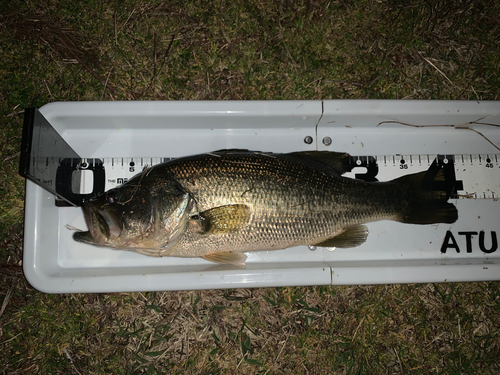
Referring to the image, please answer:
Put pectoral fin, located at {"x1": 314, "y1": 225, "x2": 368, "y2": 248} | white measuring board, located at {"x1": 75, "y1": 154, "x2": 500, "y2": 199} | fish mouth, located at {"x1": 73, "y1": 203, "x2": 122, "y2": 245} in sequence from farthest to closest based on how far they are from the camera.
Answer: white measuring board, located at {"x1": 75, "y1": 154, "x2": 500, "y2": 199}, pectoral fin, located at {"x1": 314, "y1": 225, "x2": 368, "y2": 248}, fish mouth, located at {"x1": 73, "y1": 203, "x2": 122, "y2": 245}

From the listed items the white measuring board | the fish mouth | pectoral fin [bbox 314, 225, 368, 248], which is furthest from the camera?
the white measuring board

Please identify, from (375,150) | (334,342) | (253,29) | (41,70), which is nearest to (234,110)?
(253,29)

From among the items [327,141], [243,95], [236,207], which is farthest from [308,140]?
[236,207]

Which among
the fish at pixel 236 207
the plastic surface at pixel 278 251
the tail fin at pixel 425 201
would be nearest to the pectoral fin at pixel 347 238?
the fish at pixel 236 207

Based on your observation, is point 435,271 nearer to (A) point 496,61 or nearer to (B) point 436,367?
(B) point 436,367

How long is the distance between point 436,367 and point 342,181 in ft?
6.40

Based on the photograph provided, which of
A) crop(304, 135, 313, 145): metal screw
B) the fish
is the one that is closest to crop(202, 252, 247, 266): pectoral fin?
the fish

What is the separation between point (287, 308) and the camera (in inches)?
113

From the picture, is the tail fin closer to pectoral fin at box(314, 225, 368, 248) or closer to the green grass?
pectoral fin at box(314, 225, 368, 248)

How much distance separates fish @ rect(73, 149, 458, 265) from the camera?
221cm

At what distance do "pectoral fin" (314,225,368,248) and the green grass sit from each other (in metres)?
0.60

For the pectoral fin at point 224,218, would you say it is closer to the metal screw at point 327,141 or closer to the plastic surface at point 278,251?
the plastic surface at point 278,251

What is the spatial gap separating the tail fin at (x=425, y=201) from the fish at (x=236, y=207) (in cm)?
5

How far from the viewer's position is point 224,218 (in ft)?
7.29
